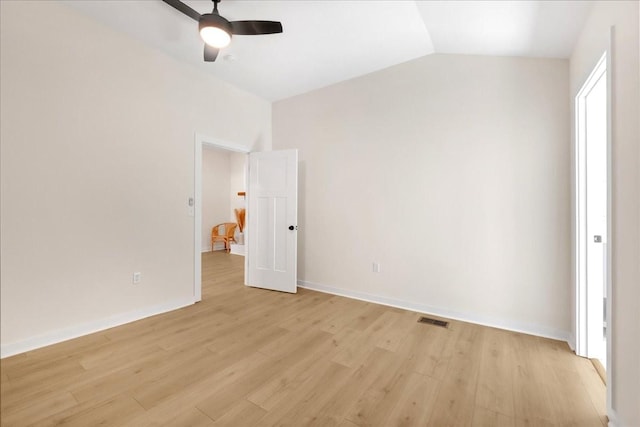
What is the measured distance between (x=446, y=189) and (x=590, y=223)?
114 cm

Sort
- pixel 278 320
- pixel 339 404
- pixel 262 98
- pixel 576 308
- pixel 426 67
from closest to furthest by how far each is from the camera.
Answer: pixel 339 404
pixel 576 308
pixel 278 320
pixel 426 67
pixel 262 98

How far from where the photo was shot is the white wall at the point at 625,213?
4.21ft

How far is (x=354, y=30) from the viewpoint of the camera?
8.66ft

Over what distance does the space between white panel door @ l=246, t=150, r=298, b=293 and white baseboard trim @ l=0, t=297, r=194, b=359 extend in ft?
3.37

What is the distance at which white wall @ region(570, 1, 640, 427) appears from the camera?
1284 mm

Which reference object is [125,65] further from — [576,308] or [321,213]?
[576,308]

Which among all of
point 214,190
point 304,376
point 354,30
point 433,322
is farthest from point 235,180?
point 304,376

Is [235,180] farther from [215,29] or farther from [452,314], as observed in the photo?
[452,314]

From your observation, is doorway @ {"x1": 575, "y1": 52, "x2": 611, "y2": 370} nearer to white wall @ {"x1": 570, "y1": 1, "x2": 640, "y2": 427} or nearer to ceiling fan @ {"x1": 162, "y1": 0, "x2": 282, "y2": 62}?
white wall @ {"x1": 570, "y1": 1, "x2": 640, "y2": 427}

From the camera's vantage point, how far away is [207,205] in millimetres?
6840

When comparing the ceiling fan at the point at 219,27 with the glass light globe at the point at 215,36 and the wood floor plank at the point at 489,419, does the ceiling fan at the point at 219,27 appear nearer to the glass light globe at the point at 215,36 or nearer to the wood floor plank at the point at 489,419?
the glass light globe at the point at 215,36

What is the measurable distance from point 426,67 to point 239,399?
341cm

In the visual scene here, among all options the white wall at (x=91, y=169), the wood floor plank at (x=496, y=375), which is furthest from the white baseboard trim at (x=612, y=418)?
the white wall at (x=91, y=169)

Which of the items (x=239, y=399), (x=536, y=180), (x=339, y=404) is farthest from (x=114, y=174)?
(x=536, y=180)
